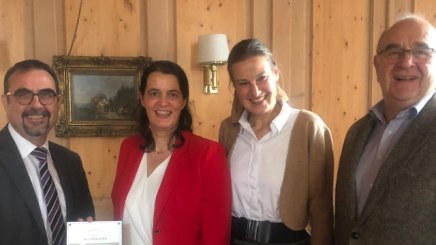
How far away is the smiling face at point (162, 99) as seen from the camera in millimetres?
1828

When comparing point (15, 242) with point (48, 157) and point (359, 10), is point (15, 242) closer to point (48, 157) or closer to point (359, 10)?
point (48, 157)

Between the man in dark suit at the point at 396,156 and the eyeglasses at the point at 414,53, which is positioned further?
the eyeglasses at the point at 414,53

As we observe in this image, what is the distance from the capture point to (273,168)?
1.81 meters

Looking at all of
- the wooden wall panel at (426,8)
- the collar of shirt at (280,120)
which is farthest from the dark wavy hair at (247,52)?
the wooden wall panel at (426,8)

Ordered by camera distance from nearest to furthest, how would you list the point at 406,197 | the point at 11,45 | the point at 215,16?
1. the point at 406,197
2. the point at 11,45
3. the point at 215,16

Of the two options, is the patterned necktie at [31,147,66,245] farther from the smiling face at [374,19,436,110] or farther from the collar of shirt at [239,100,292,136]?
the smiling face at [374,19,436,110]

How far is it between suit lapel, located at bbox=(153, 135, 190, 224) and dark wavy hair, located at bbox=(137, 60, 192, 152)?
0.23 feet

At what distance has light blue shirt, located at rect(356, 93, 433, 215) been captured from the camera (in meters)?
1.47

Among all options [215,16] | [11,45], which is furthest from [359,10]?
[11,45]

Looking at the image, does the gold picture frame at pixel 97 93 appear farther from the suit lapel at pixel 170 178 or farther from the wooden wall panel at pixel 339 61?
the wooden wall panel at pixel 339 61

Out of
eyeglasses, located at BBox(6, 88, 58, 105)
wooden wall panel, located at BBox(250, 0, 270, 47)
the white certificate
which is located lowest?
the white certificate

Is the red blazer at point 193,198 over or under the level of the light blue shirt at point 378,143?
under

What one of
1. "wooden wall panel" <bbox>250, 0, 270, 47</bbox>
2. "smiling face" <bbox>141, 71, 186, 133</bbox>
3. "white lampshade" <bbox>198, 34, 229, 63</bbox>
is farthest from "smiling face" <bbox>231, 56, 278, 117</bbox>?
"wooden wall panel" <bbox>250, 0, 270, 47</bbox>

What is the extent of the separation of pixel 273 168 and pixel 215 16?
2.03m
